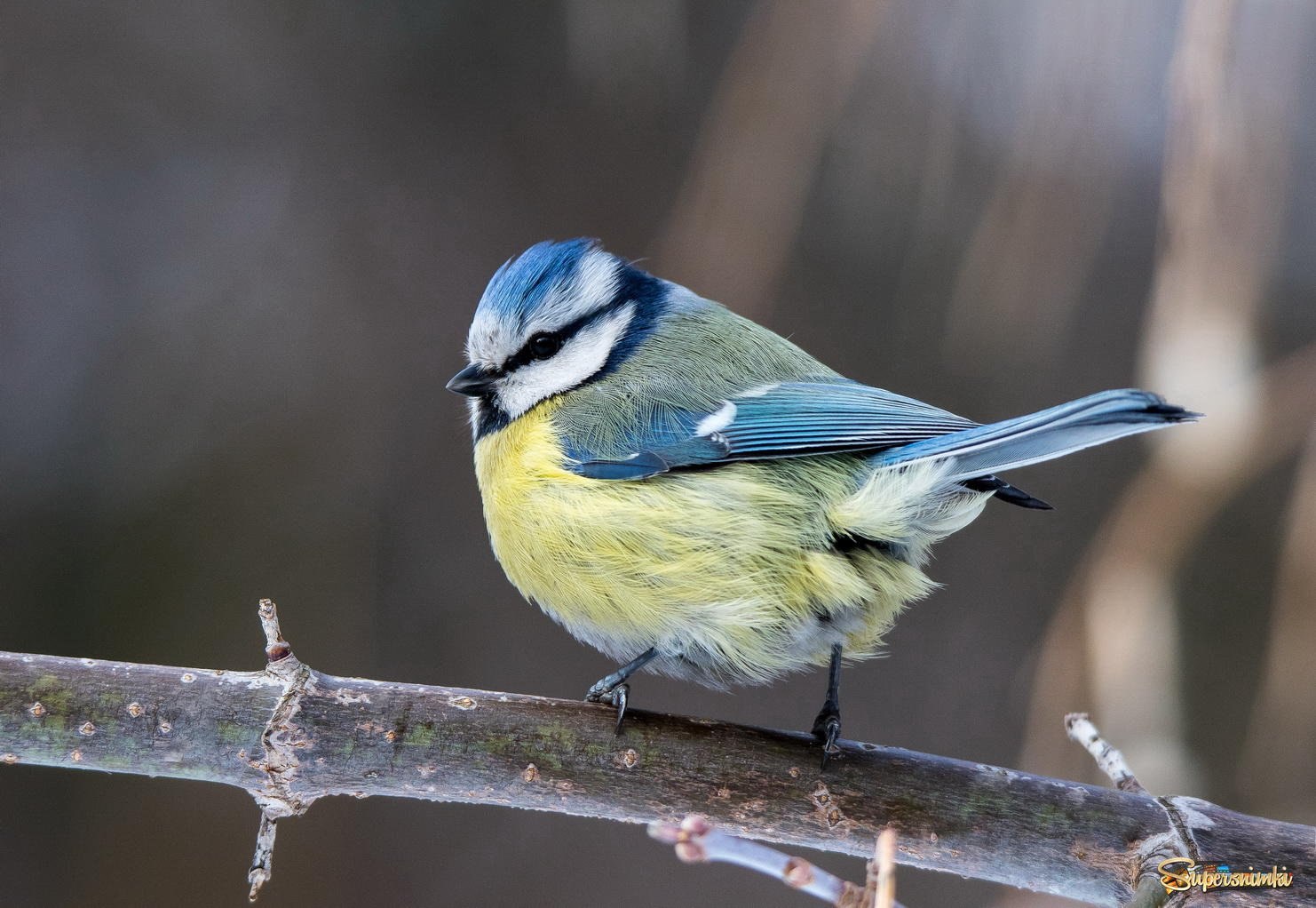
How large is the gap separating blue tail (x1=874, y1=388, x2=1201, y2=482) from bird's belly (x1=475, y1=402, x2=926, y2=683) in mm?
116

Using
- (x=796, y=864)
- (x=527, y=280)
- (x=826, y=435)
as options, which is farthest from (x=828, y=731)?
(x=527, y=280)

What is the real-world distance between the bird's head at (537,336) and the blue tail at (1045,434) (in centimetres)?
44

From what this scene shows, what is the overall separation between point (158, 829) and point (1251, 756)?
70.3 inches

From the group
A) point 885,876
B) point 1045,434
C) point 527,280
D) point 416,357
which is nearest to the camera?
point 885,876

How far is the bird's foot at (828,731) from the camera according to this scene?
1.04 meters

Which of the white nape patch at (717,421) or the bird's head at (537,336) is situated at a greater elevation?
the bird's head at (537,336)

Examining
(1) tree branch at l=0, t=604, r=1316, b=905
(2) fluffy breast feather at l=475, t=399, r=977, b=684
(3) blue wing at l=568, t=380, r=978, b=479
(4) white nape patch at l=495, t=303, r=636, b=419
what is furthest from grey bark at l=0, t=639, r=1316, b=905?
(4) white nape patch at l=495, t=303, r=636, b=419

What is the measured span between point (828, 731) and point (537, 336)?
63cm

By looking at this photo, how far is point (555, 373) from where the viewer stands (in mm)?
1368

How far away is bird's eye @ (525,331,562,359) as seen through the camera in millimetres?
1359

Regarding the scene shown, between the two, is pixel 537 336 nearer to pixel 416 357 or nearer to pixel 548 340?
pixel 548 340

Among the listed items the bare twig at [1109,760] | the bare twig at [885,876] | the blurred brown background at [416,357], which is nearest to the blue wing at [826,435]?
the bare twig at [1109,760]

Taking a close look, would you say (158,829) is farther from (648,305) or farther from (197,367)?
(648,305)

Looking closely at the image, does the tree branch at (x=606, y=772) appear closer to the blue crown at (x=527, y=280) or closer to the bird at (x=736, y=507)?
the bird at (x=736, y=507)
